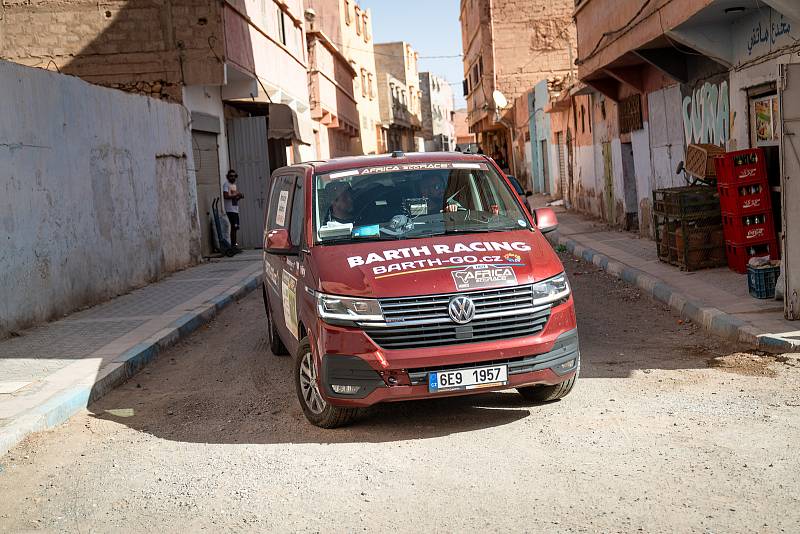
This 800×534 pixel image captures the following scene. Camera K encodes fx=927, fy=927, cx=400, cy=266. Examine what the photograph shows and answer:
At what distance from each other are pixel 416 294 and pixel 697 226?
7.73 meters

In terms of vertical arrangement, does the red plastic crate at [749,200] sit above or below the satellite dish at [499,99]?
below

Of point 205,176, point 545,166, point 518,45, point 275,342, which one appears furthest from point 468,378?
point 518,45

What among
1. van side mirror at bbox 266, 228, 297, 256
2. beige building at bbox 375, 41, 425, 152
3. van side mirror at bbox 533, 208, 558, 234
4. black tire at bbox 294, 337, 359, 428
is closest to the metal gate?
van side mirror at bbox 266, 228, 297, 256

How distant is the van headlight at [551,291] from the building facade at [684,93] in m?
3.30

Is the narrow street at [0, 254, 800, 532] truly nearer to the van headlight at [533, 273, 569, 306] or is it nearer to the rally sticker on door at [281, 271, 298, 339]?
the rally sticker on door at [281, 271, 298, 339]

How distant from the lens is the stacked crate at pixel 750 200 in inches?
452

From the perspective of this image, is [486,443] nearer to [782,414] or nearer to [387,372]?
[387,372]

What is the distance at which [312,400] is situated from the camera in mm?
6418

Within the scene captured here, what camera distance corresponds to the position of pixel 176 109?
736 inches

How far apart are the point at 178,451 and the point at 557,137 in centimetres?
2922

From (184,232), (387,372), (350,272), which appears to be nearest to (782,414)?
(387,372)

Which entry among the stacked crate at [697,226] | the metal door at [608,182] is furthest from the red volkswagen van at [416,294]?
the metal door at [608,182]

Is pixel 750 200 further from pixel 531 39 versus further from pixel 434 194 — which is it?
pixel 531 39

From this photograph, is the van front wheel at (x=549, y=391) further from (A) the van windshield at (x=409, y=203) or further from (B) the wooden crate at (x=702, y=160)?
(B) the wooden crate at (x=702, y=160)
